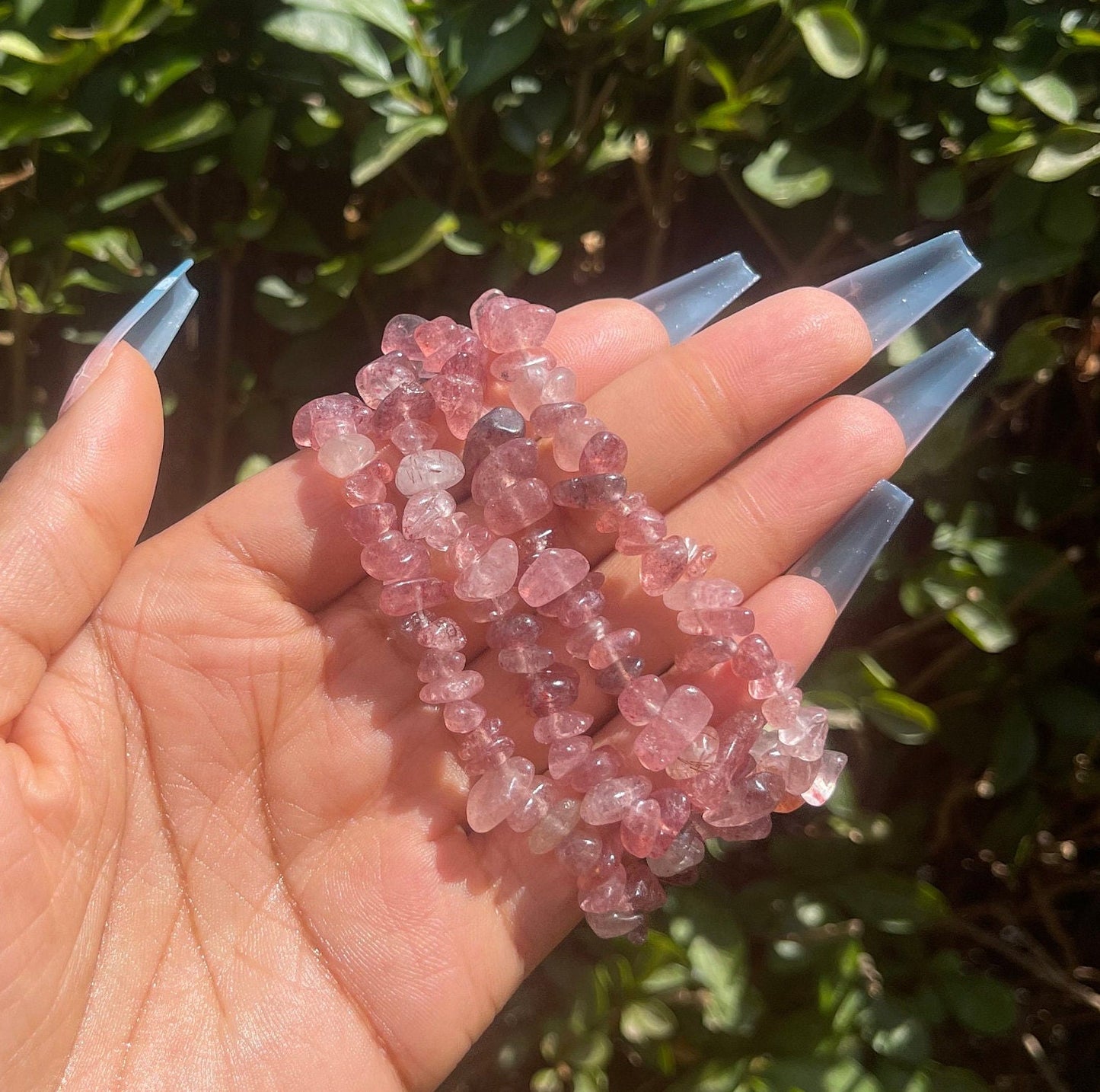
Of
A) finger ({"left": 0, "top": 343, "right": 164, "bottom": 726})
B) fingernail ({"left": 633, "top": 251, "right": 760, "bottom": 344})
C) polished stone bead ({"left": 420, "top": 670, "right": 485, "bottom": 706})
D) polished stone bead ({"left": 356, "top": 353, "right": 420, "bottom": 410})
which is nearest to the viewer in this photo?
finger ({"left": 0, "top": 343, "right": 164, "bottom": 726})

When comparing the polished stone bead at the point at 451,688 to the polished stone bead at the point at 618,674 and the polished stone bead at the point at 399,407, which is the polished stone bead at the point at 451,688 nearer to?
the polished stone bead at the point at 618,674

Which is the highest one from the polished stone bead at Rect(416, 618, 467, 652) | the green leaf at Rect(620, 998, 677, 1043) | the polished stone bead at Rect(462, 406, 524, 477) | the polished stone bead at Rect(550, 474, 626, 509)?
the polished stone bead at Rect(462, 406, 524, 477)

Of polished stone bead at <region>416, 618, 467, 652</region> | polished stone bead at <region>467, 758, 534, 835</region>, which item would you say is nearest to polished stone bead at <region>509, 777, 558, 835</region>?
polished stone bead at <region>467, 758, 534, 835</region>

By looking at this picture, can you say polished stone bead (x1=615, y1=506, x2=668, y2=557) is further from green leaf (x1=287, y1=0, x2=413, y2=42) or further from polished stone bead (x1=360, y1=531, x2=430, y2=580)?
green leaf (x1=287, y1=0, x2=413, y2=42)

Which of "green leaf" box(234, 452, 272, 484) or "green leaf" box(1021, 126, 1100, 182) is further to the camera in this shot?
"green leaf" box(234, 452, 272, 484)

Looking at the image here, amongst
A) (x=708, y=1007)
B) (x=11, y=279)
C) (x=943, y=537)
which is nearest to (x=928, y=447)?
(x=943, y=537)

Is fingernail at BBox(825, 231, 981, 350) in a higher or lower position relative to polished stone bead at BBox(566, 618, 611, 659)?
higher

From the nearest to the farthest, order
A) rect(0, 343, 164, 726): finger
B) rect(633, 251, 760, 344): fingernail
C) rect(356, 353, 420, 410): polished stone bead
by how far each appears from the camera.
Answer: rect(0, 343, 164, 726): finger
rect(356, 353, 420, 410): polished stone bead
rect(633, 251, 760, 344): fingernail

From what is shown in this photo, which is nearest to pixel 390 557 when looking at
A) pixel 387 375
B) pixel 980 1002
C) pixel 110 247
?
pixel 387 375
